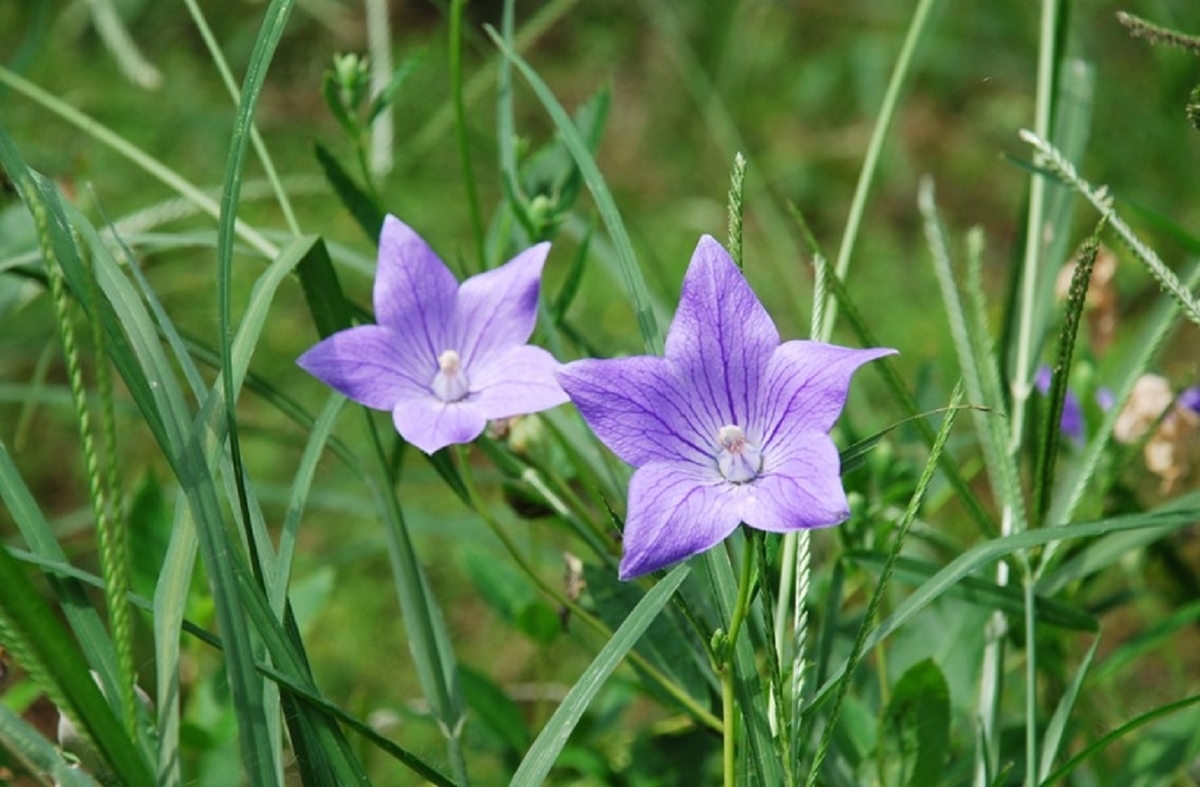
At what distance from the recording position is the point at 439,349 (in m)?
0.87

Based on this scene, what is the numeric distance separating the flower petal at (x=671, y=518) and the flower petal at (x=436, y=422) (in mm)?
133

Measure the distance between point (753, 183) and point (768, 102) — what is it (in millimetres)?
403

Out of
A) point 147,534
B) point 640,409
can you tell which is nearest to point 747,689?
point 640,409

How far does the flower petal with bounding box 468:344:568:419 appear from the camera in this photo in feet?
2.52

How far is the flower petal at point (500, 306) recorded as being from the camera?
33.2 inches

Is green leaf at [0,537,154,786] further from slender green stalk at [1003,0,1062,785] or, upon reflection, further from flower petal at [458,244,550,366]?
slender green stalk at [1003,0,1062,785]

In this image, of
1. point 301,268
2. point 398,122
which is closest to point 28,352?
point 398,122

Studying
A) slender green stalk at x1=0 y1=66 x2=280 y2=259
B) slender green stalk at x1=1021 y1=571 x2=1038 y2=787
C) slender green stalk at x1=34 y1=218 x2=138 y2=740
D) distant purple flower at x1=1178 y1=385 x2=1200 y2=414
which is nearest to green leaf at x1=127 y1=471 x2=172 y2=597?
slender green stalk at x1=0 y1=66 x2=280 y2=259

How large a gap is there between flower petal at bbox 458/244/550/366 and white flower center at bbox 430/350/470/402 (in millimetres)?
21

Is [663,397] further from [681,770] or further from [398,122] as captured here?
[398,122]

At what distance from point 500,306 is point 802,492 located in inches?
11.1

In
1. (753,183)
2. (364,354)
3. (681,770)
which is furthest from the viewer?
(753,183)

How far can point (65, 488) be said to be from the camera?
184 cm

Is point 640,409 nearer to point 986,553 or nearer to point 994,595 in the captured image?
point 986,553
